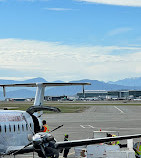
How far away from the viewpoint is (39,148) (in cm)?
1841

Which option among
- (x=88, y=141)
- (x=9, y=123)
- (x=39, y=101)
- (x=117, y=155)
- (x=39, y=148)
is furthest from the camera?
(x=39, y=101)

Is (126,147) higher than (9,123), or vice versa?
(9,123)

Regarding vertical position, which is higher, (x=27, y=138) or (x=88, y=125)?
(x=27, y=138)

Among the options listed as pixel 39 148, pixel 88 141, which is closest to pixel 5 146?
pixel 39 148

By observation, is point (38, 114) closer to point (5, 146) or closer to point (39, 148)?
point (5, 146)

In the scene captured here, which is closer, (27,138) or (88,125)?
(27,138)

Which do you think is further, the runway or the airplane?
the runway

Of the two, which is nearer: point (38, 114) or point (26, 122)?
point (26, 122)

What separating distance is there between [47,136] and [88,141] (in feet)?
8.46

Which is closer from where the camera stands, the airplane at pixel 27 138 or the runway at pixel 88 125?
the airplane at pixel 27 138

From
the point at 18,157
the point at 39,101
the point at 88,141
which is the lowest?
the point at 18,157

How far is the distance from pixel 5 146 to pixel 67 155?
26.5 ft

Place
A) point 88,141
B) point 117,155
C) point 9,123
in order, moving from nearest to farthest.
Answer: point 88,141 < point 9,123 < point 117,155

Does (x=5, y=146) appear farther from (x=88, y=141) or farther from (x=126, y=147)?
(x=126, y=147)
